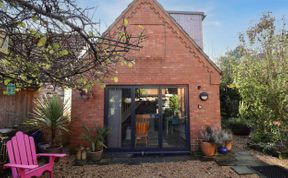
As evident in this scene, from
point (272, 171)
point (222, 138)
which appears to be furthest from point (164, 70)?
point (272, 171)

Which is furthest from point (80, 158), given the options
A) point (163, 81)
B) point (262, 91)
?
point (262, 91)

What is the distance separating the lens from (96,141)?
768cm

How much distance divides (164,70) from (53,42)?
6173mm

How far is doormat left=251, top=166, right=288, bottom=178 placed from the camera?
6.09 metres

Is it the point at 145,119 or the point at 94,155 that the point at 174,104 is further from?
the point at 94,155

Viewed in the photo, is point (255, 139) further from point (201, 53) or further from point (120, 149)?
point (120, 149)

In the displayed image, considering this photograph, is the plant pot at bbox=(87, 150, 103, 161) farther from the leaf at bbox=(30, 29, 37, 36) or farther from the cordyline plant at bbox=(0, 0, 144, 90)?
the leaf at bbox=(30, 29, 37, 36)

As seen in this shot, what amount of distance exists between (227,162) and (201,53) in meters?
4.26

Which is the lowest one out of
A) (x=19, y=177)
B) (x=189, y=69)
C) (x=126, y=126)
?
(x=19, y=177)

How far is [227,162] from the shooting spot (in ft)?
23.6

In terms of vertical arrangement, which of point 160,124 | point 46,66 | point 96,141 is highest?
point 46,66

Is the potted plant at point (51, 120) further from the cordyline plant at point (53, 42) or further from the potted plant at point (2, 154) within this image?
the cordyline plant at point (53, 42)

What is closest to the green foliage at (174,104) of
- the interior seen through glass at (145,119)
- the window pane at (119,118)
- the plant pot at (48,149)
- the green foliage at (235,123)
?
the interior seen through glass at (145,119)

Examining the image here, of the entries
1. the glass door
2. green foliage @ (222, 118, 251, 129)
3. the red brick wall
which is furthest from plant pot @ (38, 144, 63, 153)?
green foliage @ (222, 118, 251, 129)
